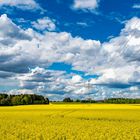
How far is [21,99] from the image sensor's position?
5689 inches

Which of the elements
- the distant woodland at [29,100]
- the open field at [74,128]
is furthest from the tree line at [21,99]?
the open field at [74,128]

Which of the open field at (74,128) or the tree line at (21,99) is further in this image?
the tree line at (21,99)

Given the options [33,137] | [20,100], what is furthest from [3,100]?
[33,137]

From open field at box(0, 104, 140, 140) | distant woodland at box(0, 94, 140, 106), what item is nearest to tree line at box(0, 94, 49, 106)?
distant woodland at box(0, 94, 140, 106)

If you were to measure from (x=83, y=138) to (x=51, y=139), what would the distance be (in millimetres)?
2293

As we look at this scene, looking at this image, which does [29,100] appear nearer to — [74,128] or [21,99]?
[21,99]

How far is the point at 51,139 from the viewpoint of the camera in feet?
83.2

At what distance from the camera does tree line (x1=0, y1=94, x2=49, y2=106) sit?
13455 cm

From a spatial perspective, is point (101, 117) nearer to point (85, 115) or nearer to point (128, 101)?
point (85, 115)

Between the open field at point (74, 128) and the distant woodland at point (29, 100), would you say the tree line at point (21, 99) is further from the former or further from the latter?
the open field at point (74, 128)

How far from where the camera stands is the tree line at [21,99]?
135 metres

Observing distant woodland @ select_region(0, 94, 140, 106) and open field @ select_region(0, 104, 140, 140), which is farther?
distant woodland @ select_region(0, 94, 140, 106)

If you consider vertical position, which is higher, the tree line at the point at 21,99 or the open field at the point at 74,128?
the tree line at the point at 21,99

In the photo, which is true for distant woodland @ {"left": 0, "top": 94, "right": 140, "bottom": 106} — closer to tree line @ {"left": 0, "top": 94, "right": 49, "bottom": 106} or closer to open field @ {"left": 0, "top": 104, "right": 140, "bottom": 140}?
tree line @ {"left": 0, "top": 94, "right": 49, "bottom": 106}
